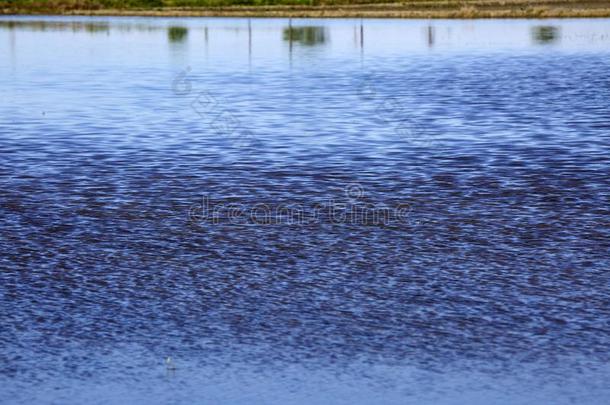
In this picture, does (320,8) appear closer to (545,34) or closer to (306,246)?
(545,34)

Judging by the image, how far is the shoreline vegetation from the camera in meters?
69.6

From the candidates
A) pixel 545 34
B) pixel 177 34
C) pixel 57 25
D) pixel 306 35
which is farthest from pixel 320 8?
pixel 545 34

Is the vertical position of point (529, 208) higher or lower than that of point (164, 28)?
lower

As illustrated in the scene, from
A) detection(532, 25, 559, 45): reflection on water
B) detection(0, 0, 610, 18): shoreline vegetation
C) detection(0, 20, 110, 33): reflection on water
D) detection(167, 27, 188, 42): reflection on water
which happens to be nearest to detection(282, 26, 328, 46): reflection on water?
detection(167, 27, 188, 42): reflection on water

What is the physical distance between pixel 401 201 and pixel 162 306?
570cm

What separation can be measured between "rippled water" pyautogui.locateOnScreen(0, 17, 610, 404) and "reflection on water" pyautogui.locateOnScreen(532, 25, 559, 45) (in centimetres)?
1929

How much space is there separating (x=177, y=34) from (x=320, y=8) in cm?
2642

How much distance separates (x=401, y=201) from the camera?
52.2 ft

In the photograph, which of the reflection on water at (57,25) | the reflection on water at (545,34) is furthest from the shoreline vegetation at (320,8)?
the reflection on water at (545,34)

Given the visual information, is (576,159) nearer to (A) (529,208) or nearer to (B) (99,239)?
(A) (529,208)

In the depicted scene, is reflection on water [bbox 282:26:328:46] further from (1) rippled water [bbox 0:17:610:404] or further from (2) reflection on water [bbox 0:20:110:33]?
(1) rippled water [bbox 0:17:610:404]

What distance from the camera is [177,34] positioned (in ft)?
190

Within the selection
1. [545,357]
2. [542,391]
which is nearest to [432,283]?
[545,357]

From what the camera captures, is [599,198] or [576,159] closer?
[599,198]
